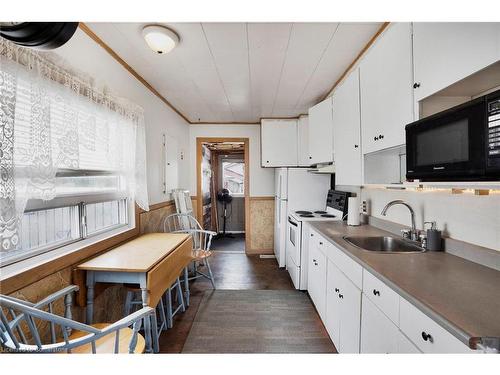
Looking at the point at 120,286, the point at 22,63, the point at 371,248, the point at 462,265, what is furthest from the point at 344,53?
the point at 120,286

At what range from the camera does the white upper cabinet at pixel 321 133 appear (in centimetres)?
258

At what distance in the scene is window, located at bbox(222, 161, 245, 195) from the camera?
6414mm

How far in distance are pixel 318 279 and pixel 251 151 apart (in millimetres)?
2679

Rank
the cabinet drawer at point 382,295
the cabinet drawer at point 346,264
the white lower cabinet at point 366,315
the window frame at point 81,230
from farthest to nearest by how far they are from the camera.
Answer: the cabinet drawer at point 346,264 → the window frame at point 81,230 → the cabinet drawer at point 382,295 → the white lower cabinet at point 366,315

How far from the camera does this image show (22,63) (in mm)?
1073

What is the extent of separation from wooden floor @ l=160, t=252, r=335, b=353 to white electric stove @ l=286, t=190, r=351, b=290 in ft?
0.73

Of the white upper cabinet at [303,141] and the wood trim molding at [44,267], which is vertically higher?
the white upper cabinet at [303,141]

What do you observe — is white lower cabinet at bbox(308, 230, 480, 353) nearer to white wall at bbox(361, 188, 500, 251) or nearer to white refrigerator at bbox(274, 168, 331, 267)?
white wall at bbox(361, 188, 500, 251)

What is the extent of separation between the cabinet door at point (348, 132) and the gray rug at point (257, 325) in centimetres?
137

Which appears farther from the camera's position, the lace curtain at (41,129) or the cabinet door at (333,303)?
the cabinet door at (333,303)

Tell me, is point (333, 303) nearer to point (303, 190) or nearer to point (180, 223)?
point (303, 190)

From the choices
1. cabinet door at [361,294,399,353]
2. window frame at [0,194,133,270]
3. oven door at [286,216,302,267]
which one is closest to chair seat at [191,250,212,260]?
window frame at [0,194,133,270]

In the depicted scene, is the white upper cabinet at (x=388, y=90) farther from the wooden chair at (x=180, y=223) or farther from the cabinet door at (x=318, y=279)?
the wooden chair at (x=180, y=223)

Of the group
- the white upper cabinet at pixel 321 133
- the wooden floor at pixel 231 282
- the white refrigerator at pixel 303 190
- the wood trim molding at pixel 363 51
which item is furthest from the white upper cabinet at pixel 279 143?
the wooden floor at pixel 231 282
